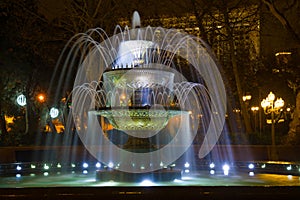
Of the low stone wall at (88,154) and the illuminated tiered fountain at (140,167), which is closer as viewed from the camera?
the illuminated tiered fountain at (140,167)

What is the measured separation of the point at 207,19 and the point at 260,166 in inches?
623

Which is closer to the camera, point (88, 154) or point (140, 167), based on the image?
point (140, 167)

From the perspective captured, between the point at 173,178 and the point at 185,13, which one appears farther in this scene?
the point at 185,13

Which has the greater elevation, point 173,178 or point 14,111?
point 14,111

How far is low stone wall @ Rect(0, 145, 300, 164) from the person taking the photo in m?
22.4

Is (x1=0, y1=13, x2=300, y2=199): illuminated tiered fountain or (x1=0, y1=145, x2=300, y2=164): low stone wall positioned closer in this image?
(x1=0, y1=13, x2=300, y2=199): illuminated tiered fountain

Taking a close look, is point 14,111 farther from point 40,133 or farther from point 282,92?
point 282,92

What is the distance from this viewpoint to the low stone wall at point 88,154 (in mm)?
22406

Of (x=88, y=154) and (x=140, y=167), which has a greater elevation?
(x=88, y=154)

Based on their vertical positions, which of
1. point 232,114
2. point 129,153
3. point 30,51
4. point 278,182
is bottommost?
point 278,182

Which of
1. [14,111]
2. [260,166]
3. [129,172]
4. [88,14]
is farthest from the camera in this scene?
[14,111]

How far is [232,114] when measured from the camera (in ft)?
107

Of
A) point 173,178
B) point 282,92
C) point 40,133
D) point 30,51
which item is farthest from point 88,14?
point 282,92

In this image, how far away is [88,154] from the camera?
2319 cm
